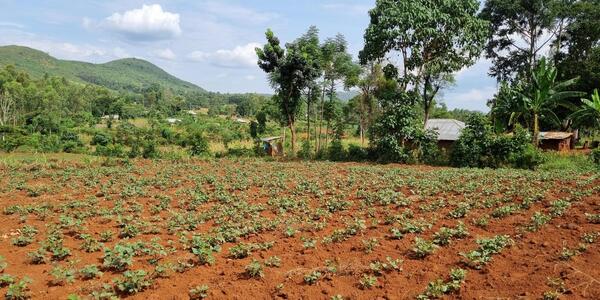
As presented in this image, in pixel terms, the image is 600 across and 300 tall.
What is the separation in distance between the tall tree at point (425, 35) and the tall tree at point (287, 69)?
331cm

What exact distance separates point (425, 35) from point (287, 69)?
7.46 meters

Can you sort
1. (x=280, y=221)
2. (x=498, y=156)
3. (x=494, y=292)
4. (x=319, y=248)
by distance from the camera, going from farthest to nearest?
(x=498, y=156) → (x=280, y=221) → (x=319, y=248) → (x=494, y=292)

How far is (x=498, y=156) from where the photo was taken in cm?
1866

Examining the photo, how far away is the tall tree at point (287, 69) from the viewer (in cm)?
→ 2322

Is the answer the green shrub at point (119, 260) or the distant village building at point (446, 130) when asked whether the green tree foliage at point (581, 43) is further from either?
the green shrub at point (119, 260)

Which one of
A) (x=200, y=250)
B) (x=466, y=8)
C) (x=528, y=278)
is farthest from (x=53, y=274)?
(x=466, y=8)

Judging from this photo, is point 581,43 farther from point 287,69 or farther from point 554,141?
point 287,69

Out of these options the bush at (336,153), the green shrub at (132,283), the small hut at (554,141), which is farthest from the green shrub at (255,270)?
the small hut at (554,141)

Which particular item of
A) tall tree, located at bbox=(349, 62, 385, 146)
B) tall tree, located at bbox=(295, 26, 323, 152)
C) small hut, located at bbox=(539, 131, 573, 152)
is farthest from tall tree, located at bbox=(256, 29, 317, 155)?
small hut, located at bbox=(539, 131, 573, 152)

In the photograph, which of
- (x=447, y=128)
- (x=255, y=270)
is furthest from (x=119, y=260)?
(x=447, y=128)

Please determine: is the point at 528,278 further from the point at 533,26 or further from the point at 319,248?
the point at 533,26

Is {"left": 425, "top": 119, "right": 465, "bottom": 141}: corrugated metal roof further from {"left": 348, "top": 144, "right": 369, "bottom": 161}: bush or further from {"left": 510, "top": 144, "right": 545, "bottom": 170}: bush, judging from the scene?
{"left": 510, "top": 144, "right": 545, "bottom": 170}: bush

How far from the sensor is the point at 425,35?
2114cm

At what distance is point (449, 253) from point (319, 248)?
190 centimetres
